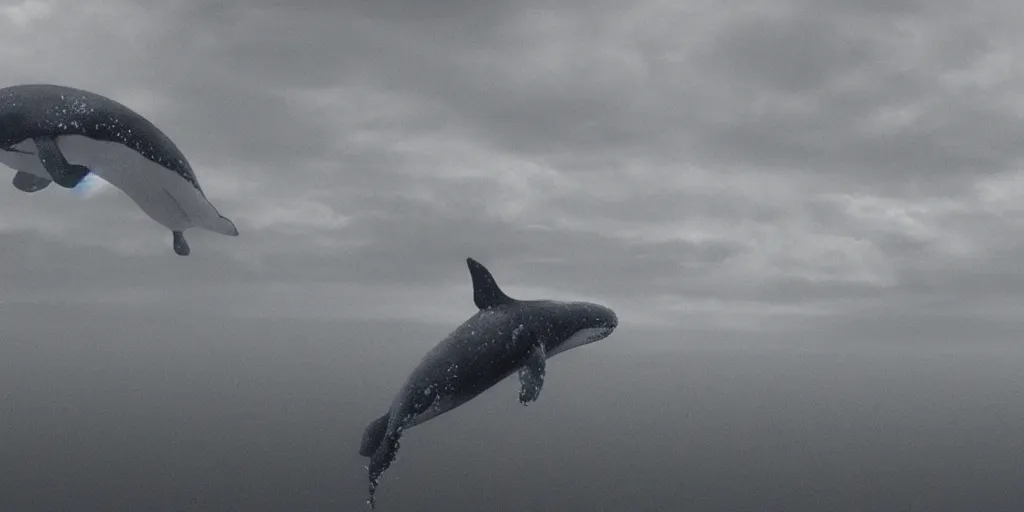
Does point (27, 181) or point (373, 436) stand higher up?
point (27, 181)

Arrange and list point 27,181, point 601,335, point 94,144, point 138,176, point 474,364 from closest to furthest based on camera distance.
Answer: point 94,144 → point 138,176 → point 474,364 → point 27,181 → point 601,335

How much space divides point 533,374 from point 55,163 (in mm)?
11321

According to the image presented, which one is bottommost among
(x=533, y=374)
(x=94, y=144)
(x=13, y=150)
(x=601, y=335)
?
(x=533, y=374)

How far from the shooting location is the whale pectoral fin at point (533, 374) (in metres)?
13.9

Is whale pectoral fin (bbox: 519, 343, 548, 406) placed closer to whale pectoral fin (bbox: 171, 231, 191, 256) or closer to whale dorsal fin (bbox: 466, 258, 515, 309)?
whale dorsal fin (bbox: 466, 258, 515, 309)

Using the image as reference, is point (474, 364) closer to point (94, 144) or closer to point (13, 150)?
point (94, 144)

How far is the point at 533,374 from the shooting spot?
14.8m

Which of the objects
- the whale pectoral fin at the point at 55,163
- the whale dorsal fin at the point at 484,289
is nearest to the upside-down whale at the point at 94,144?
the whale pectoral fin at the point at 55,163

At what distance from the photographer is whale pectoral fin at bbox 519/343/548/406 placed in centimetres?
1394

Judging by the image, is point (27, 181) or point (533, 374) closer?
point (533, 374)

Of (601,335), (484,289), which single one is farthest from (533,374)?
(601,335)

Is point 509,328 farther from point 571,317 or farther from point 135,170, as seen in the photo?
point 135,170

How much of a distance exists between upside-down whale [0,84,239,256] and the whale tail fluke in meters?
5.72

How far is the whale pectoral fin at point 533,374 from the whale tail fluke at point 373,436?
10.9ft
